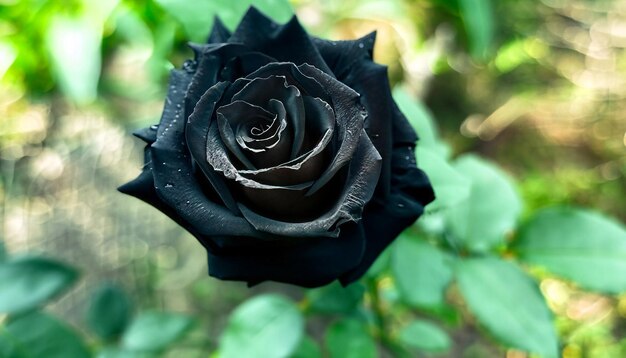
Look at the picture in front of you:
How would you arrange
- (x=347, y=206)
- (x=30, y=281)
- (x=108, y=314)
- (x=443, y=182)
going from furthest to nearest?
(x=108, y=314)
(x=30, y=281)
(x=443, y=182)
(x=347, y=206)

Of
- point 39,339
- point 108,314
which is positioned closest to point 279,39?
point 39,339

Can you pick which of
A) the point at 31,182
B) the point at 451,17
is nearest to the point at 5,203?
the point at 31,182

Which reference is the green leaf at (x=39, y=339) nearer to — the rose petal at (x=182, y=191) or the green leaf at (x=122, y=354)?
the green leaf at (x=122, y=354)

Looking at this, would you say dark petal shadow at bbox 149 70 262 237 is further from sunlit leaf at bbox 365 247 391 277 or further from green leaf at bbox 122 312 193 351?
green leaf at bbox 122 312 193 351

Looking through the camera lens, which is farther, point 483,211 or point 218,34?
point 483,211

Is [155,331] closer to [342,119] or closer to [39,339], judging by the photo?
[39,339]

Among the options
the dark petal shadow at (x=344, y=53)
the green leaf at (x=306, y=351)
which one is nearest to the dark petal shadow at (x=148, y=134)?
the dark petal shadow at (x=344, y=53)

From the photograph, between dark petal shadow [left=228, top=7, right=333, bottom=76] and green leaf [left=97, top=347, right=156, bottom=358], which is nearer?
dark petal shadow [left=228, top=7, right=333, bottom=76]

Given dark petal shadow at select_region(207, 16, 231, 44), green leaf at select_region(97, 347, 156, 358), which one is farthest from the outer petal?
green leaf at select_region(97, 347, 156, 358)
